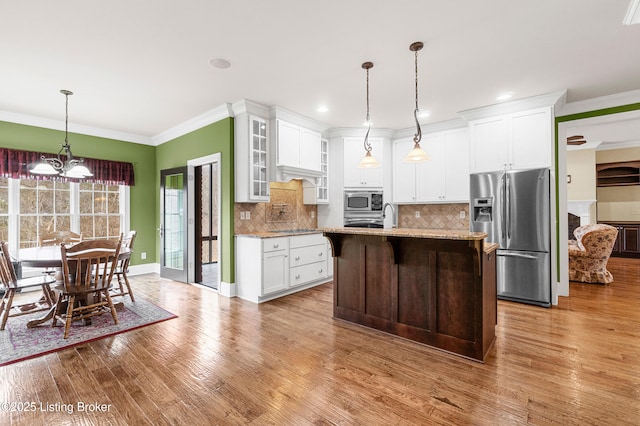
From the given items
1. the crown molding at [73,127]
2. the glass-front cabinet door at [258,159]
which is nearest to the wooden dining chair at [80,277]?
the glass-front cabinet door at [258,159]

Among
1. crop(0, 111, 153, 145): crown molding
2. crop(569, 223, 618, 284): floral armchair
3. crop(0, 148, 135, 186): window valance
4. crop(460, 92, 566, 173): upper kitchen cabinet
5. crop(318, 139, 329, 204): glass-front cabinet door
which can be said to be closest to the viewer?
crop(460, 92, 566, 173): upper kitchen cabinet

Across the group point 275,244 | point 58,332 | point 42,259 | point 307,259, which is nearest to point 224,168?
point 275,244

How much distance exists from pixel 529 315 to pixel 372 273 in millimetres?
2058

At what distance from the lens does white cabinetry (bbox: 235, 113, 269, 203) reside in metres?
4.34

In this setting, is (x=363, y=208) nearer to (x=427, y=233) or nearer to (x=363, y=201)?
(x=363, y=201)

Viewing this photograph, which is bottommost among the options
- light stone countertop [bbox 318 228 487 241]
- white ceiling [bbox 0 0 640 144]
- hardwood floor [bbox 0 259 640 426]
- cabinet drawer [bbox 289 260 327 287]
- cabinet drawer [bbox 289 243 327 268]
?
hardwood floor [bbox 0 259 640 426]

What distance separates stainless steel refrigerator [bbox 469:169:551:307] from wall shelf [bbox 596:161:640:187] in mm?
6007

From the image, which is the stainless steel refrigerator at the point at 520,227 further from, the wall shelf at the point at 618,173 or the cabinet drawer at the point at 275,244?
the wall shelf at the point at 618,173

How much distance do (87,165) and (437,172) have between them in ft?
20.0

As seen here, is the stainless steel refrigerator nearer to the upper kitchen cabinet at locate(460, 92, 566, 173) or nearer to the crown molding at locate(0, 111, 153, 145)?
the upper kitchen cabinet at locate(460, 92, 566, 173)

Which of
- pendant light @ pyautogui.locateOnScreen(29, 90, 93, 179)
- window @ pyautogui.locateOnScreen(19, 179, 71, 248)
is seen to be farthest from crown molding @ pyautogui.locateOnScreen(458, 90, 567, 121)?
window @ pyautogui.locateOnScreen(19, 179, 71, 248)

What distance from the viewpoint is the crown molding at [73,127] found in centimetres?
464

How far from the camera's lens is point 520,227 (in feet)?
13.4

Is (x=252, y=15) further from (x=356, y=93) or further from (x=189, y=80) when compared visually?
(x=356, y=93)
